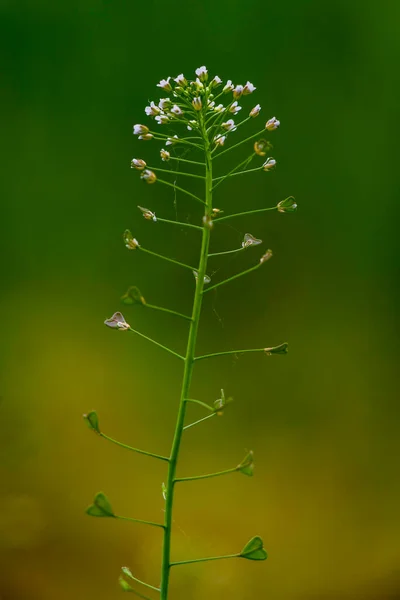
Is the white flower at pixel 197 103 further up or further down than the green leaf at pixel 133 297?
further up

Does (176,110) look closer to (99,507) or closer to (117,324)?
(117,324)

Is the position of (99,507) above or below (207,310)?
below

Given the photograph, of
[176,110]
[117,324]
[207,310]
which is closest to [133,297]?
[117,324]

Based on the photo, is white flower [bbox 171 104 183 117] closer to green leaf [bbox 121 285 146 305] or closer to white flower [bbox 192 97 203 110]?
white flower [bbox 192 97 203 110]

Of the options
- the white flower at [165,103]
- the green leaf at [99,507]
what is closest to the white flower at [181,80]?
the white flower at [165,103]

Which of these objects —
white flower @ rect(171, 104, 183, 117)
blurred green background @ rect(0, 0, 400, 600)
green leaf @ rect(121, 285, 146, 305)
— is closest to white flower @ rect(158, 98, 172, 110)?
white flower @ rect(171, 104, 183, 117)

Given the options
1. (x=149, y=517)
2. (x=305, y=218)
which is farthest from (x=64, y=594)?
(x=305, y=218)

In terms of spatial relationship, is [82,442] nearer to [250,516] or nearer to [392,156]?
[250,516]

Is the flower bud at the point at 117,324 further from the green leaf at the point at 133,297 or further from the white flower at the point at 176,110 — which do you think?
the white flower at the point at 176,110
